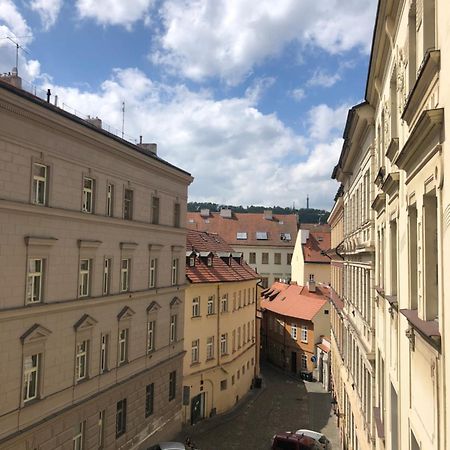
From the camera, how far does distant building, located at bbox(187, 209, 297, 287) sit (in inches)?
2933

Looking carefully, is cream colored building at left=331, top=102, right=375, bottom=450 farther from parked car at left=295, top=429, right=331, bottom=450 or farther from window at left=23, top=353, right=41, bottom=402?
window at left=23, top=353, right=41, bottom=402

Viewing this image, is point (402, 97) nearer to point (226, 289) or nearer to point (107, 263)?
point (107, 263)

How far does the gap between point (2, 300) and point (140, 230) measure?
29.6 feet

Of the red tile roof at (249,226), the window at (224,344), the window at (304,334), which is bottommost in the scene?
the window at (304,334)

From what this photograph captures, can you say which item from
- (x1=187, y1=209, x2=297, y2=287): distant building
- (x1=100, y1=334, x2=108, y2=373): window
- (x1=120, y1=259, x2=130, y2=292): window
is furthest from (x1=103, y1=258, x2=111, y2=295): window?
(x1=187, y1=209, x2=297, y2=287): distant building

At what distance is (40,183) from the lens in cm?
1611

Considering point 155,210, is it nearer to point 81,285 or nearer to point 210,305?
point 81,285

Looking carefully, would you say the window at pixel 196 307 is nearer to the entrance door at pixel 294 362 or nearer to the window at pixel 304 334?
the window at pixel 304 334

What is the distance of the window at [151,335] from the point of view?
23.7 metres

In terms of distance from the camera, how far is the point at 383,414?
13.0 m

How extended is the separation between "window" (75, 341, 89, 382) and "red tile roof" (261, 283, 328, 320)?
31827 millimetres

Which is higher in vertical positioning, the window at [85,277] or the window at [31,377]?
the window at [85,277]

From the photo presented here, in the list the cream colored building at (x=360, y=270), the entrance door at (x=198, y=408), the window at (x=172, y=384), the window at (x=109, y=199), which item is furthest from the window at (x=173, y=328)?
the cream colored building at (x=360, y=270)

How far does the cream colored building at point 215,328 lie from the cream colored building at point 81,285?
3.82m
